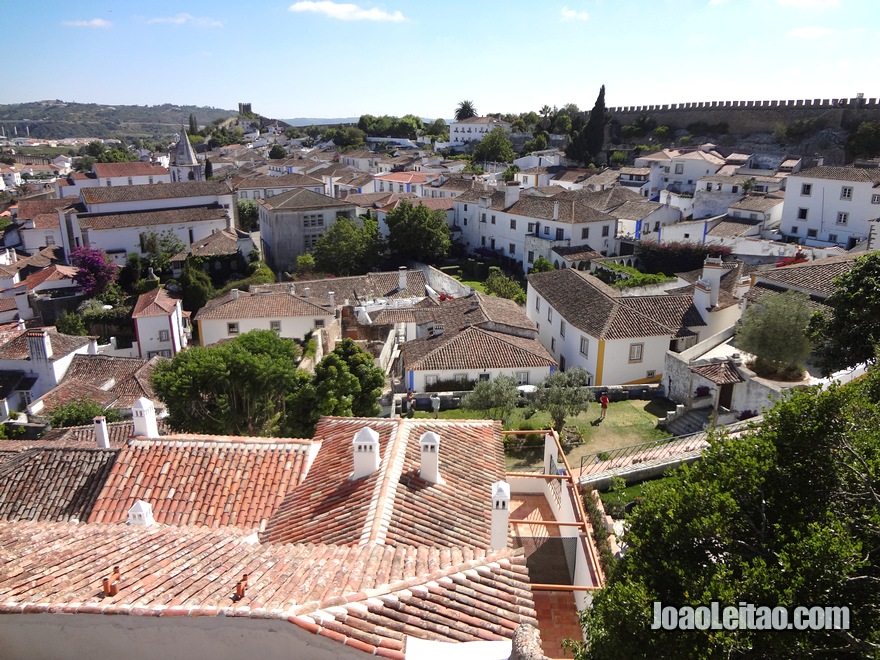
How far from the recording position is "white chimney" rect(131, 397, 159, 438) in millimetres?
12883

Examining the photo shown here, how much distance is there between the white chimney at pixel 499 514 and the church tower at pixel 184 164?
244 feet

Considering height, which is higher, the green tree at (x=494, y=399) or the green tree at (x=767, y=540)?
the green tree at (x=767, y=540)

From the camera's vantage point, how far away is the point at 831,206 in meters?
40.9

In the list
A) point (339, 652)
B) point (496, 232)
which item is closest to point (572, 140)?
point (496, 232)

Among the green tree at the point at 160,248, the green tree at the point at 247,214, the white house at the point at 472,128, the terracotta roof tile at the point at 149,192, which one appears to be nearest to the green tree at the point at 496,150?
the white house at the point at 472,128

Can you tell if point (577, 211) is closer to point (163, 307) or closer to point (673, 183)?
point (673, 183)

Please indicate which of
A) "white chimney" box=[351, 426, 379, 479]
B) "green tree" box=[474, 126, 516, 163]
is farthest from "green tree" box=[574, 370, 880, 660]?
"green tree" box=[474, 126, 516, 163]

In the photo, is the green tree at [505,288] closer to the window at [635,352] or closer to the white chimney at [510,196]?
the white chimney at [510,196]

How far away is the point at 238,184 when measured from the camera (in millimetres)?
70438

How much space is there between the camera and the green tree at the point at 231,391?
741 inches

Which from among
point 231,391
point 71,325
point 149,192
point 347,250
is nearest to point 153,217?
point 149,192

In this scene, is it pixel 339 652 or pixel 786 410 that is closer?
pixel 339 652

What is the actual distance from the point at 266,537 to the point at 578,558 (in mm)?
5660

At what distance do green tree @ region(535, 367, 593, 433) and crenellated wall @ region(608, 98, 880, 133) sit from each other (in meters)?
59.8
